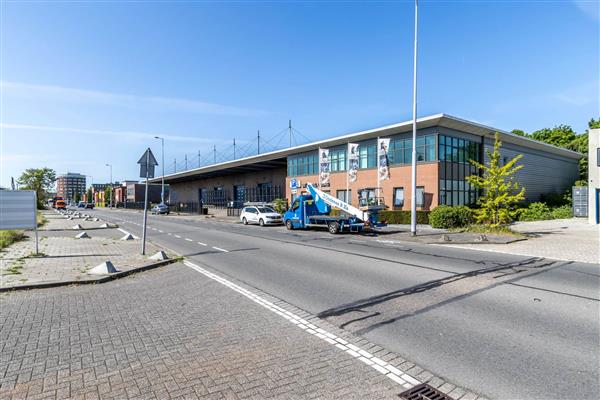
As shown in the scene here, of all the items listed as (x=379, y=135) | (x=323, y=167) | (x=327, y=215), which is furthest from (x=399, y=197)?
(x=327, y=215)

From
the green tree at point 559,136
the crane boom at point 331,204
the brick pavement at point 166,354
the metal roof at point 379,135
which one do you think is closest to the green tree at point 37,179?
the metal roof at point 379,135

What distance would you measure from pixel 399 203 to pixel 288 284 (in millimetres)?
24476

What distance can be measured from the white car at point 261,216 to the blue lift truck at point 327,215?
13.3 feet

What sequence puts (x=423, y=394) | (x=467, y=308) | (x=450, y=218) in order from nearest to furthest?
(x=423, y=394)
(x=467, y=308)
(x=450, y=218)

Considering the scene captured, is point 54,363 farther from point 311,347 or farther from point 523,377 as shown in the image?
point 523,377

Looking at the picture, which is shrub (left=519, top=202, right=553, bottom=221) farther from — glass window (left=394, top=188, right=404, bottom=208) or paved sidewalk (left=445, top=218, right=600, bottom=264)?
paved sidewalk (left=445, top=218, right=600, bottom=264)

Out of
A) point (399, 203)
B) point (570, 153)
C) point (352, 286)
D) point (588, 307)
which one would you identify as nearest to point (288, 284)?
point (352, 286)

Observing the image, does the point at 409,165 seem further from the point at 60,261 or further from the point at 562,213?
the point at 60,261

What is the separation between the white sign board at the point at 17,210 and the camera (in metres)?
11.8

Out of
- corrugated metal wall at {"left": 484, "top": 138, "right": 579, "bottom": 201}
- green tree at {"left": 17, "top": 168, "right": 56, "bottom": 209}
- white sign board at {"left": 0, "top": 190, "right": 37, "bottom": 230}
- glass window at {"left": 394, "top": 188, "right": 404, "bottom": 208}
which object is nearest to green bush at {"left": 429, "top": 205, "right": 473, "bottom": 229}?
glass window at {"left": 394, "top": 188, "right": 404, "bottom": 208}

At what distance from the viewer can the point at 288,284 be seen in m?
8.03

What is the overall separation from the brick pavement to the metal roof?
84.9 feet

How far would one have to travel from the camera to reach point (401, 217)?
27.8 meters

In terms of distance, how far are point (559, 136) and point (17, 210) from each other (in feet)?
215
